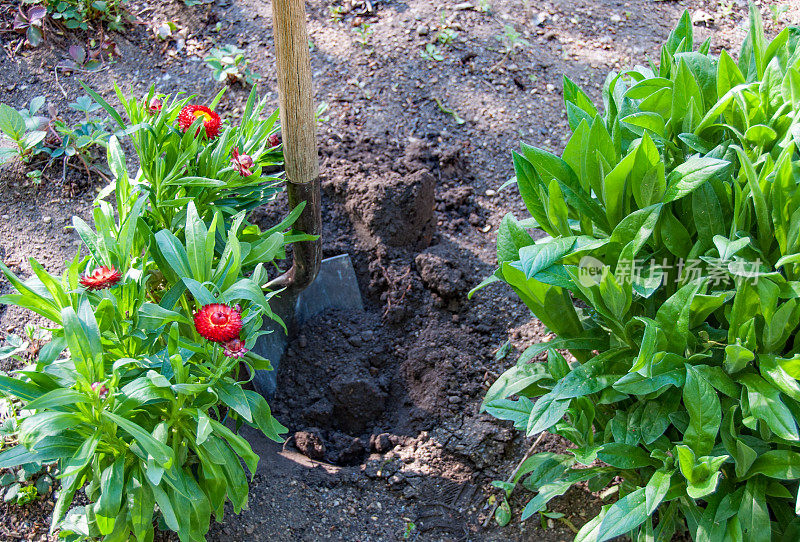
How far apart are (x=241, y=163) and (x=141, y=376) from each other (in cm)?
90

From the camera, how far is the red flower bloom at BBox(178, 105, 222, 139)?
2504mm

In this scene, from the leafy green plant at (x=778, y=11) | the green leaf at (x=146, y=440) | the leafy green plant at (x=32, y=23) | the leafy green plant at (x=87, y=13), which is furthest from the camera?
the leafy green plant at (x=778, y=11)

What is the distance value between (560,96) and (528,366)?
7.08ft

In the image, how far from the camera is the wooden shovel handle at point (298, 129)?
2420 mm

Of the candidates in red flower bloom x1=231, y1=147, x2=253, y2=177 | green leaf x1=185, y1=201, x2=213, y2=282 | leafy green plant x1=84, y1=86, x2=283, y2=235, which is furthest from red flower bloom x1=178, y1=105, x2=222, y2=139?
green leaf x1=185, y1=201, x2=213, y2=282

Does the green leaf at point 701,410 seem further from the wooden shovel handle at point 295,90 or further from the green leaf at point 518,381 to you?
the wooden shovel handle at point 295,90

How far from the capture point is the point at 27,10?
410cm

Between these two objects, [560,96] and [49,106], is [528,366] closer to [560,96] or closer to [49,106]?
[560,96]

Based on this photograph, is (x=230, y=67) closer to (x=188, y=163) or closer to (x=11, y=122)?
(x=11, y=122)

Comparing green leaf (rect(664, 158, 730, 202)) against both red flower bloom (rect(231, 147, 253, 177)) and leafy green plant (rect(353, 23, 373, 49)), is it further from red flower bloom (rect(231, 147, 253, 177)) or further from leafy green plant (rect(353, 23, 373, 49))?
leafy green plant (rect(353, 23, 373, 49))

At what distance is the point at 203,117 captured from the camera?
8.34ft

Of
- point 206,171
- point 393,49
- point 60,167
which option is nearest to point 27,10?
point 60,167

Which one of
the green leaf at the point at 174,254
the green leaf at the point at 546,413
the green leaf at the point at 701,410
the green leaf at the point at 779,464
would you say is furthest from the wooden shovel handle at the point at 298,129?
the green leaf at the point at 779,464

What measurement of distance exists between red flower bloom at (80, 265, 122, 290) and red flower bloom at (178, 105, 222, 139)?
0.74 metres
